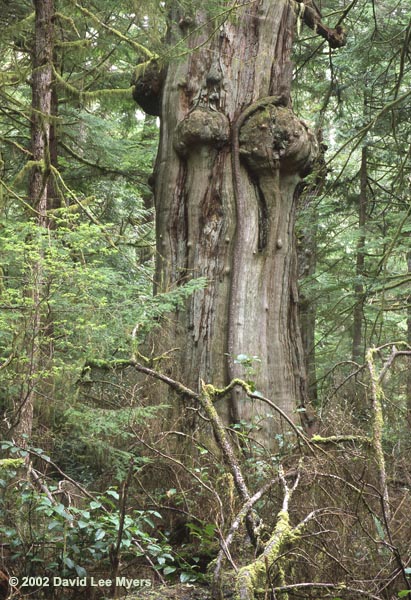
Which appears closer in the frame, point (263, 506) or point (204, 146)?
point (263, 506)

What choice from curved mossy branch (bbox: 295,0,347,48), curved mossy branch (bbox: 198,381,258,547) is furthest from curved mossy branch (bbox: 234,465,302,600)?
curved mossy branch (bbox: 295,0,347,48)

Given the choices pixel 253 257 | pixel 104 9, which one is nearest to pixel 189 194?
pixel 253 257

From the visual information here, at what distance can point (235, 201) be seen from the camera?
24.1 ft

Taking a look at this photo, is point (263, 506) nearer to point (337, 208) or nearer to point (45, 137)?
point (45, 137)

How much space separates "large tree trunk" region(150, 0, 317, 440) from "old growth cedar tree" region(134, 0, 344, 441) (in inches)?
0.5

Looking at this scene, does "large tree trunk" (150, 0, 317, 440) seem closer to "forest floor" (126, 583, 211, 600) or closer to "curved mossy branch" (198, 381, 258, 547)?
"curved mossy branch" (198, 381, 258, 547)

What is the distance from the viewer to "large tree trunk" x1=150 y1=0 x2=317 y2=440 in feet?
23.5

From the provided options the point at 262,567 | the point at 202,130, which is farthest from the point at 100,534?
the point at 202,130

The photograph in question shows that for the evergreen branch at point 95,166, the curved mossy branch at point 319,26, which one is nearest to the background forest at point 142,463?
the curved mossy branch at point 319,26

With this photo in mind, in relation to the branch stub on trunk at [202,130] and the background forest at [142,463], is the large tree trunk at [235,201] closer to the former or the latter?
the branch stub on trunk at [202,130]

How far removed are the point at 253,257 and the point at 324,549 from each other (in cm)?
434

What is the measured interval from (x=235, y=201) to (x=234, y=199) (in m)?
0.04

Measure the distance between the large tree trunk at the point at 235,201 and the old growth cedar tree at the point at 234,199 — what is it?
0.01 m

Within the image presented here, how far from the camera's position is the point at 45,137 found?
6.55m
